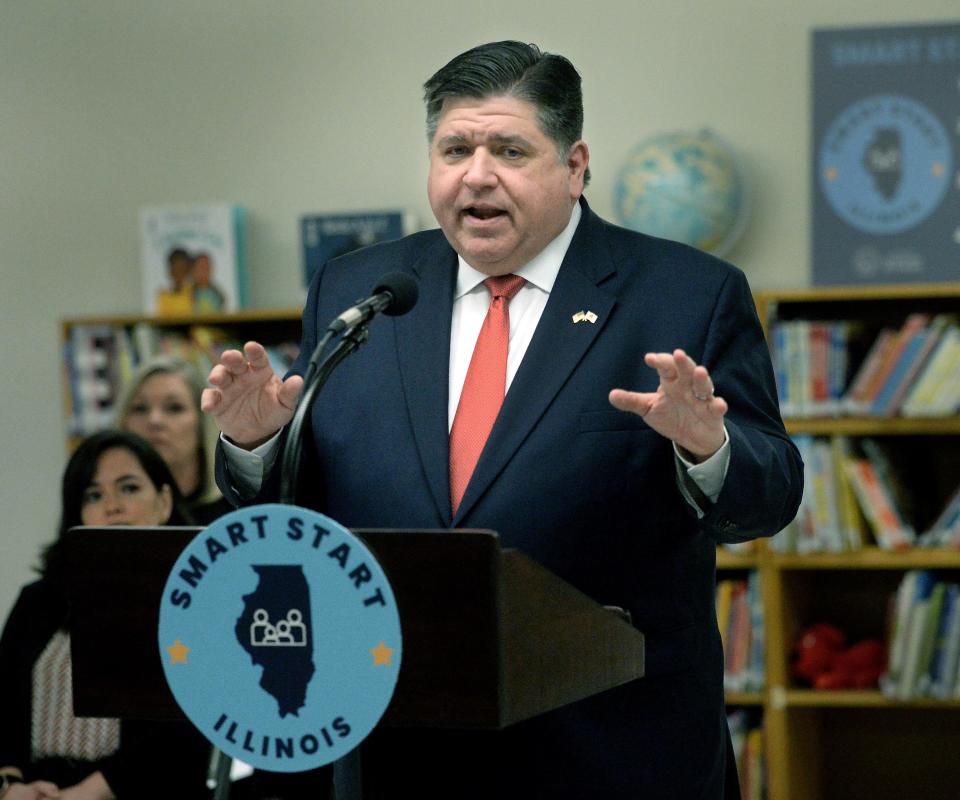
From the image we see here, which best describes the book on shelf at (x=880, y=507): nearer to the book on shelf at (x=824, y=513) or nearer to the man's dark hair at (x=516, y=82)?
the book on shelf at (x=824, y=513)

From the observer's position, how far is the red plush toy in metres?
4.21

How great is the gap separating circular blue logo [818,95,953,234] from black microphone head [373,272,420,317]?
3.15 metres

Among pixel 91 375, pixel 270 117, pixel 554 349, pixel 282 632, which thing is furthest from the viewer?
pixel 270 117

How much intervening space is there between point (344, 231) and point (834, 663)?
2.10 meters

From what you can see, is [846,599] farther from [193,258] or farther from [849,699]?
[193,258]

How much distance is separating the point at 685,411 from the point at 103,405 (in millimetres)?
3564

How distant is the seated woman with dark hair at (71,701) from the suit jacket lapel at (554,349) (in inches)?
62.5

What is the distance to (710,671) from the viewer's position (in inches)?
71.2

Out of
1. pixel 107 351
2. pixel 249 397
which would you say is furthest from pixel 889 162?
pixel 249 397

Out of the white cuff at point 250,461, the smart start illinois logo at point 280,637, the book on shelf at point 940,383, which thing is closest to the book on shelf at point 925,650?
the book on shelf at point 940,383

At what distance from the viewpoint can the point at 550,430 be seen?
1.70 metres

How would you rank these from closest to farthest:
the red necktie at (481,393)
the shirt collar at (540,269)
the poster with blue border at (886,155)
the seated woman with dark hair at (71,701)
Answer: the red necktie at (481,393)
the shirt collar at (540,269)
the seated woman with dark hair at (71,701)
the poster with blue border at (886,155)

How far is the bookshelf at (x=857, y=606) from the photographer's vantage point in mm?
4141

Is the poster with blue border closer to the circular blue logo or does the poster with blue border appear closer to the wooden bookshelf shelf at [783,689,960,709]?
the circular blue logo
